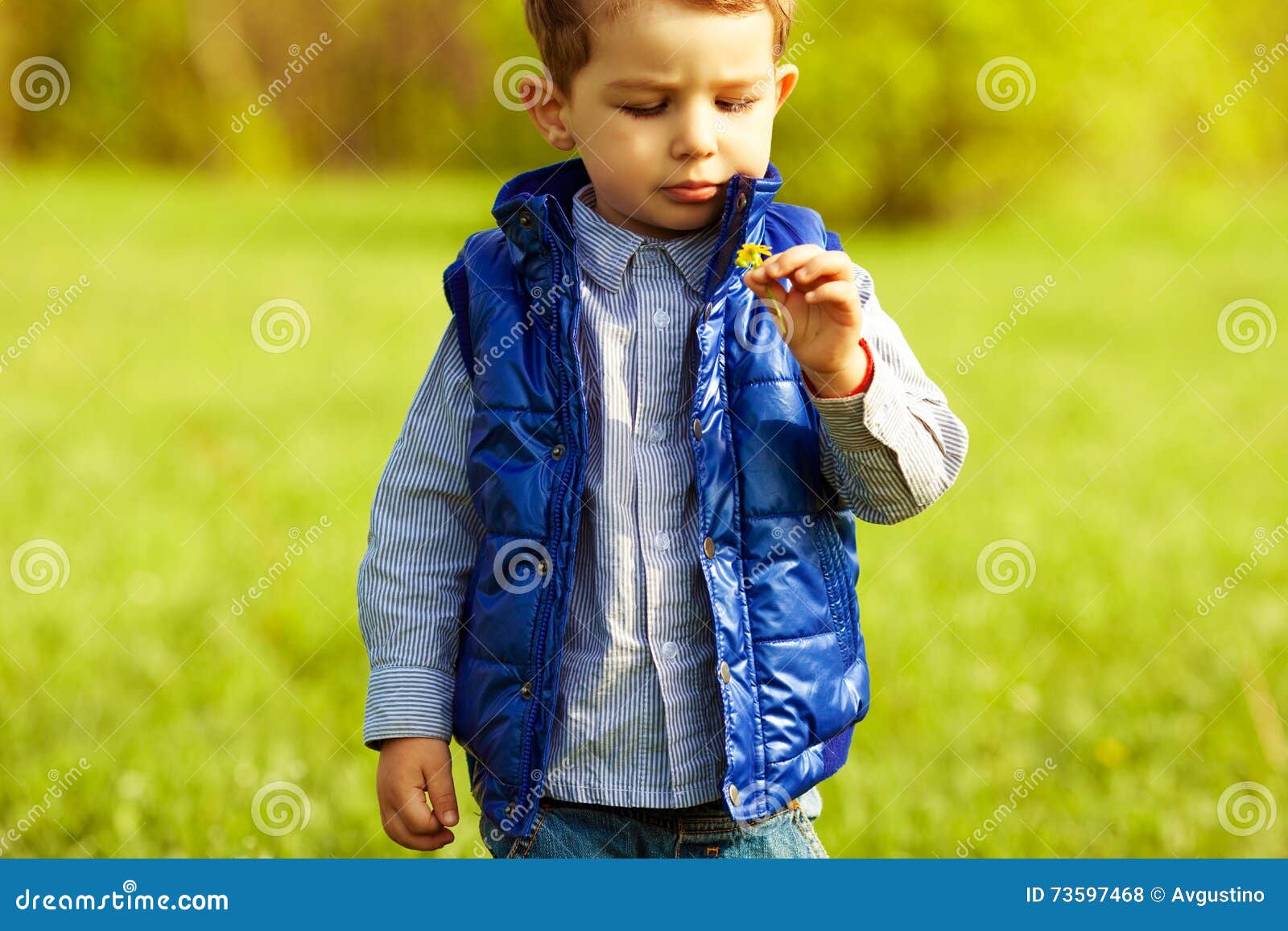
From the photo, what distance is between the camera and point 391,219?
1966cm

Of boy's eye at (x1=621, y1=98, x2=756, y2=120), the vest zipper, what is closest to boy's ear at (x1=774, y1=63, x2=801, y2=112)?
boy's eye at (x1=621, y1=98, x2=756, y2=120)

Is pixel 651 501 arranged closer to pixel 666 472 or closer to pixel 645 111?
pixel 666 472

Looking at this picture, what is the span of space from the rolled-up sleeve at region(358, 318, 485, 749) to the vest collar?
0.18 metres

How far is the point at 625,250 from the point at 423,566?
0.52 metres

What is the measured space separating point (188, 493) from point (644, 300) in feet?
14.3

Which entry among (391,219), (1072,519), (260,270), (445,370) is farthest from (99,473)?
(391,219)

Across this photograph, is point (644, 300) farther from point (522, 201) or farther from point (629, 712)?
point (629, 712)

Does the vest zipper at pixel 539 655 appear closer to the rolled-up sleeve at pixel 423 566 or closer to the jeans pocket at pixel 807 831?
the rolled-up sleeve at pixel 423 566

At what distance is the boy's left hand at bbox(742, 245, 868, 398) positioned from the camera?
1.58 meters

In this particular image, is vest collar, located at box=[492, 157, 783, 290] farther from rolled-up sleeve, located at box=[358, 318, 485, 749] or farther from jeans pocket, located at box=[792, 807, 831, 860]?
jeans pocket, located at box=[792, 807, 831, 860]

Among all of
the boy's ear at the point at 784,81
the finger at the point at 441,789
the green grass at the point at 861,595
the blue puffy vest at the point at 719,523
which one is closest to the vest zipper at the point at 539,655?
the blue puffy vest at the point at 719,523

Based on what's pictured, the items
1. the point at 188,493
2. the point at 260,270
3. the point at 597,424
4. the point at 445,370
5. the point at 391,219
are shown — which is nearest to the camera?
the point at 597,424

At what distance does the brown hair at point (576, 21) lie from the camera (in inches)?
66.5

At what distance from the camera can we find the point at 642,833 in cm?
181
